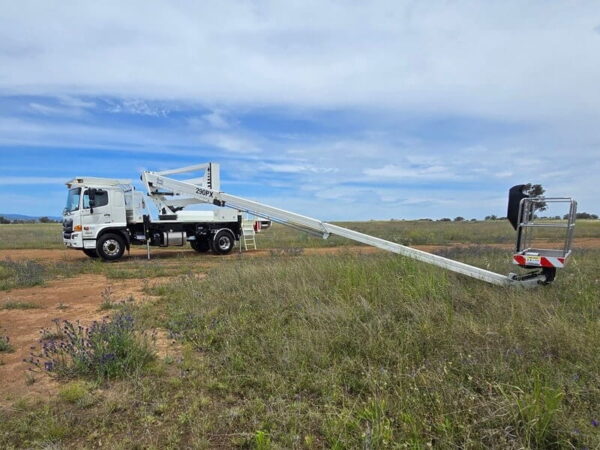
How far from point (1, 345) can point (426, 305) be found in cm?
562

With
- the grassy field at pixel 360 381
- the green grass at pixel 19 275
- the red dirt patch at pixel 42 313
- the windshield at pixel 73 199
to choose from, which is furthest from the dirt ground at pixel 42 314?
the windshield at pixel 73 199

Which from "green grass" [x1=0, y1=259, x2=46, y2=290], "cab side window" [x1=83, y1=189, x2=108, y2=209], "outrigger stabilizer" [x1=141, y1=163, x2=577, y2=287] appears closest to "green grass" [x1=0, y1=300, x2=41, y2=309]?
"green grass" [x1=0, y1=259, x2=46, y2=290]

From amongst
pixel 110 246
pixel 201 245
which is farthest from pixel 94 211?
pixel 201 245

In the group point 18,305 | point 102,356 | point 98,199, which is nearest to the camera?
point 102,356

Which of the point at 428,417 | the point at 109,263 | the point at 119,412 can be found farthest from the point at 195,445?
the point at 109,263

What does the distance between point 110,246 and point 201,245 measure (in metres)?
4.61

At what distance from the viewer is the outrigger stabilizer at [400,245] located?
5.40 meters

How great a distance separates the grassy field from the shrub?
140mm

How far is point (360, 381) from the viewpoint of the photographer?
343 centimetres

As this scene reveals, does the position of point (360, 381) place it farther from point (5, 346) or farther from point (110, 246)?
point (110, 246)

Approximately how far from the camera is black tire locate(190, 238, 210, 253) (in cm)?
1805

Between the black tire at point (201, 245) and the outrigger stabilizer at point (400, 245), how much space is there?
209 cm

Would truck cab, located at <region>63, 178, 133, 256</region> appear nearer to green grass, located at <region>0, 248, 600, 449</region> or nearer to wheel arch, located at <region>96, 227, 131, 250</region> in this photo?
wheel arch, located at <region>96, 227, 131, 250</region>

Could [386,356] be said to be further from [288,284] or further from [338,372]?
[288,284]
